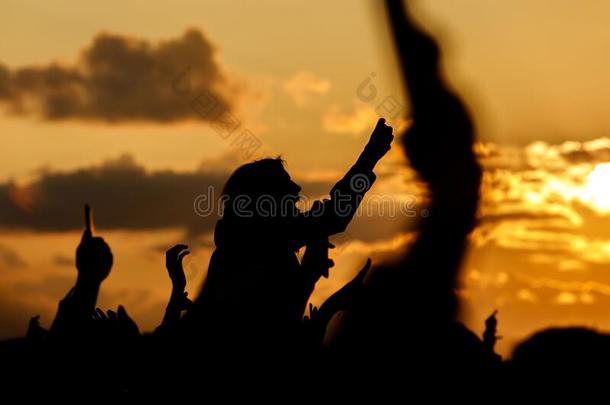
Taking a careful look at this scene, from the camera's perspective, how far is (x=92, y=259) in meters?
12.7

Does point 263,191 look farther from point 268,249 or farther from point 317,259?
point 317,259

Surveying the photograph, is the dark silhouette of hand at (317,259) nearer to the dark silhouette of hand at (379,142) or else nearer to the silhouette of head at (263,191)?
the silhouette of head at (263,191)

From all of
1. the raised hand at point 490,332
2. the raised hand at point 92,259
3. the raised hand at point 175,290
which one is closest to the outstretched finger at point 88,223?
the raised hand at point 92,259

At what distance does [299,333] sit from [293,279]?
2.23 feet

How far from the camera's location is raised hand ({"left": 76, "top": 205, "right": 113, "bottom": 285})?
499 inches

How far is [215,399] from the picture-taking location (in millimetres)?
14234

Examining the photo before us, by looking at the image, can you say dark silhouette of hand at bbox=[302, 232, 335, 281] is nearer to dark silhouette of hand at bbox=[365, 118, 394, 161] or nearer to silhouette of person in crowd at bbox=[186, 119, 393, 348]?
silhouette of person in crowd at bbox=[186, 119, 393, 348]

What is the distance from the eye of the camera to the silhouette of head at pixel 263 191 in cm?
1485

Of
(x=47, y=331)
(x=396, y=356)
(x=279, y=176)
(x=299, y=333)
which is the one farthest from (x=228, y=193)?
(x=396, y=356)

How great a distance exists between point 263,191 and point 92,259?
2.85 m

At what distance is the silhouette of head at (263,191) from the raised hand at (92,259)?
2.61m

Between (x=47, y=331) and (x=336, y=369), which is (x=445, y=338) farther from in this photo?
(x=47, y=331)

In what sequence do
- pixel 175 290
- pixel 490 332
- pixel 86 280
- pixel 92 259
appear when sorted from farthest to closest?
pixel 490 332
pixel 175 290
pixel 86 280
pixel 92 259


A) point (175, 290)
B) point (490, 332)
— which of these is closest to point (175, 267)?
point (175, 290)
